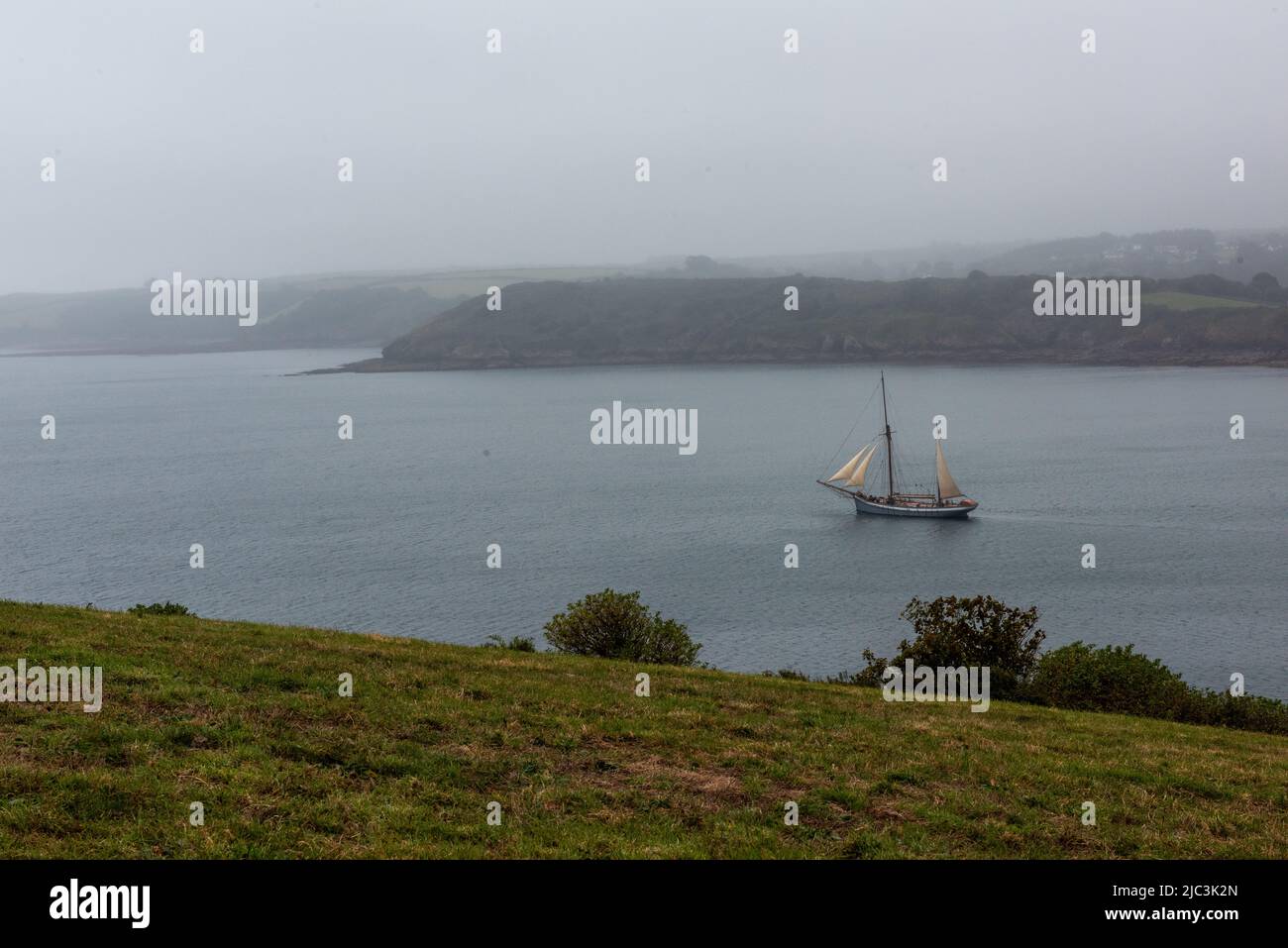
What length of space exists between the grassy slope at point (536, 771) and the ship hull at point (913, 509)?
9740cm

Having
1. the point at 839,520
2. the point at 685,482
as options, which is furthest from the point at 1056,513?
the point at 685,482

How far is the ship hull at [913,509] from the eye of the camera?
11819cm

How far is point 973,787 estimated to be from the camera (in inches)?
634

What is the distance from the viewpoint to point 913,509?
122062 mm

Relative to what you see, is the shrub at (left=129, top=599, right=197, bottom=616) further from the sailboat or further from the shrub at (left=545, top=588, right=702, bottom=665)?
the sailboat

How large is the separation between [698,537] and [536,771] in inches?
3655

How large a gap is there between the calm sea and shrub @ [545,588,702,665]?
2922cm

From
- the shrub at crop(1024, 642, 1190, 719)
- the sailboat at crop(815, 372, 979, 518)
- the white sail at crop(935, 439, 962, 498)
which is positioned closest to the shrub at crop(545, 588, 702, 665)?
the shrub at crop(1024, 642, 1190, 719)

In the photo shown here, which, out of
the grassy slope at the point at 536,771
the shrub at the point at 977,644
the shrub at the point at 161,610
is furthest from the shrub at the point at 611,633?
the grassy slope at the point at 536,771

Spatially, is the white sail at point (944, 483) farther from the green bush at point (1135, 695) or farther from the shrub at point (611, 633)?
the shrub at point (611, 633)

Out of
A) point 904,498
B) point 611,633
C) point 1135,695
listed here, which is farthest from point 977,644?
point 904,498
